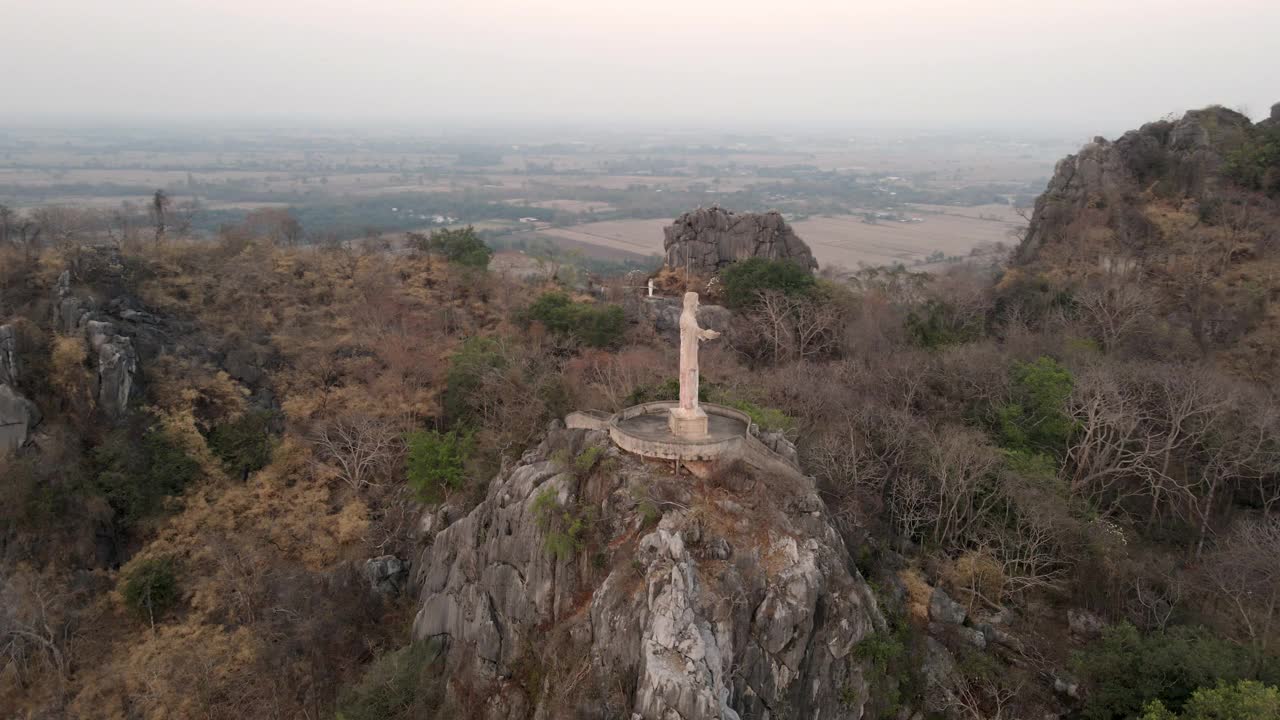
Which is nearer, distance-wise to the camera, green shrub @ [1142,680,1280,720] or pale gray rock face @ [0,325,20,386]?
green shrub @ [1142,680,1280,720]

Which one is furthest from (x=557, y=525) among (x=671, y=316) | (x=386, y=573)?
(x=671, y=316)

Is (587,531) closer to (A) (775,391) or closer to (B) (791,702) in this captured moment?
(B) (791,702)

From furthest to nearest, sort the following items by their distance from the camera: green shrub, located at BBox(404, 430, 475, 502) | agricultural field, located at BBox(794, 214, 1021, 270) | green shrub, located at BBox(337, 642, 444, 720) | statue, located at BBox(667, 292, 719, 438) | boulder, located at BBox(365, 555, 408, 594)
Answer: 1. agricultural field, located at BBox(794, 214, 1021, 270)
2. green shrub, located at BBox(404, 430, 475, 502)
3. boulder, located at BBox(365, 555, 408, 594)
4. statue, located at BBox(667, 292, 719, 438)
5. green shrub, located at BBox(337, 642, 444, 720)

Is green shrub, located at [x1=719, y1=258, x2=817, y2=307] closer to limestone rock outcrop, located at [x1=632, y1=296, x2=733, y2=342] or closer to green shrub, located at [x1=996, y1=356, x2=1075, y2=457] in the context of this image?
limestone rock outcrop, located at [x1=632, y1=296, x2=733, y2=342]

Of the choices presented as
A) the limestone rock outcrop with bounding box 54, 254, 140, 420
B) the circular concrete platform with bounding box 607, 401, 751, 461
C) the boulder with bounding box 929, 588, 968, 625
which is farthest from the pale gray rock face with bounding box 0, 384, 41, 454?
the boulder with bounding box 929, 588, 968, 625

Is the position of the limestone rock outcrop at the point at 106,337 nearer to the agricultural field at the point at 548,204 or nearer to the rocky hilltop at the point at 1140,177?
the agricultural field at the point at 548,204

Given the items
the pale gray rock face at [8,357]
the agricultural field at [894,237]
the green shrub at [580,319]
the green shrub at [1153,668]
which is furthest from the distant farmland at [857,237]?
the green shrub at [1153,668]
